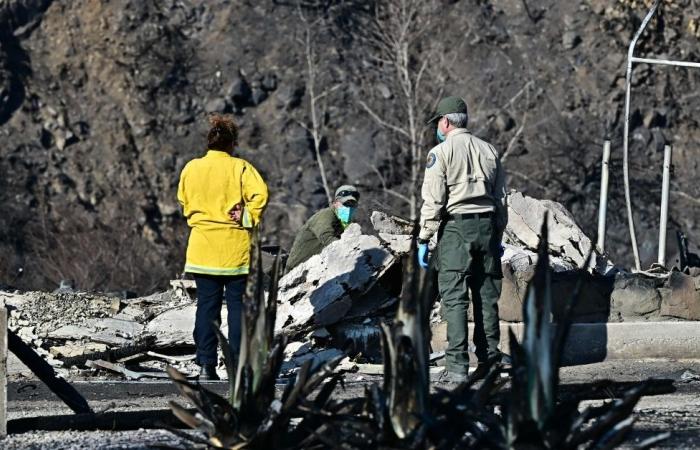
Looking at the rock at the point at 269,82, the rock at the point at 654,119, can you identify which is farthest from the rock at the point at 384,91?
the rock at the point at 654,119

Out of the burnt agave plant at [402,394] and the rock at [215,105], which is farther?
the rock at [215,105]

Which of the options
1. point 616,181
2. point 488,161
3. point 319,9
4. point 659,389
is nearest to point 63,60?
point 319,9

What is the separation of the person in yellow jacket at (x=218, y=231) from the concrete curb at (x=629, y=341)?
2360 millimetres

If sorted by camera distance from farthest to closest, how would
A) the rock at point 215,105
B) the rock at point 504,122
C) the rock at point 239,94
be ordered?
the rock at point 239,94
the rock at point 215,105
the rock at point 504,122

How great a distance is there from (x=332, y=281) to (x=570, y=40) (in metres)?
19.8

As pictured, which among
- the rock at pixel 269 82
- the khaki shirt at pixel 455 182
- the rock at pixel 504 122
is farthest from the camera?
the rock at pixel 269 82

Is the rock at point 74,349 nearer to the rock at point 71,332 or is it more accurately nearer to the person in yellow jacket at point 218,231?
the rock at point 71,332

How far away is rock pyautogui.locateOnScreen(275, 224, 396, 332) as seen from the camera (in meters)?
10.5

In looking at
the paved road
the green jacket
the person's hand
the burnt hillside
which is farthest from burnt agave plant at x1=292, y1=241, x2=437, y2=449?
the burnt hillside

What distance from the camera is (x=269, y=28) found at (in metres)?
29.5

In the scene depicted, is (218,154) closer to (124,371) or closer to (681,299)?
(124,371)

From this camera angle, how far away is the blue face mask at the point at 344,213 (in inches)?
444

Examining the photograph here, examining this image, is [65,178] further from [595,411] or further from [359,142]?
[595,411]

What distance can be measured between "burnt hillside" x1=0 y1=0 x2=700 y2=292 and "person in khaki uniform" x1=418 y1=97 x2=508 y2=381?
16372 mm
